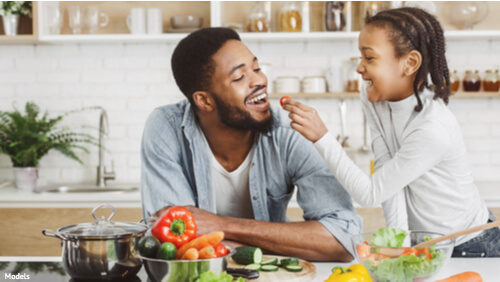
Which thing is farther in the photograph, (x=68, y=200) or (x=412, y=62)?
(x=68, y=200)

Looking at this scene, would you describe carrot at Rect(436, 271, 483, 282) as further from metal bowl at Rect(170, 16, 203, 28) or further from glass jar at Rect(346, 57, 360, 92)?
metal bowl at Rect(170, 16, 203, 28)

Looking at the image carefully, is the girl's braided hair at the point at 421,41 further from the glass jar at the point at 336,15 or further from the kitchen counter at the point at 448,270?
the glass jar at the point at 336,15

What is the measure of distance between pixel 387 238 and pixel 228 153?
3.11ft

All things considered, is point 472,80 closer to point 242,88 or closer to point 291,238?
point 242,88

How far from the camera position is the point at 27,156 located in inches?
148

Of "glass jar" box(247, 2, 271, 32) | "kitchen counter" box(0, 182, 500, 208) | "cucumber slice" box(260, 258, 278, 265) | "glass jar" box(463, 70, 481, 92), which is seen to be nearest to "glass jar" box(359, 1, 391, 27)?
"glass jar" box(247, 2, 271, 32)

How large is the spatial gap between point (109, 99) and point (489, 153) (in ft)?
8.37

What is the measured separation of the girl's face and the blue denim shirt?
0.32m

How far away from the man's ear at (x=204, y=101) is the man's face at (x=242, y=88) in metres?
0.08

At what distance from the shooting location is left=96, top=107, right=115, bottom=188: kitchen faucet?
3.95m

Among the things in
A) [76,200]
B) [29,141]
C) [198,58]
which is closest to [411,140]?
[198,58]

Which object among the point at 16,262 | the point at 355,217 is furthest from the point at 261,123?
the point at 16,262

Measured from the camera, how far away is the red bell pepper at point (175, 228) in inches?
60.5

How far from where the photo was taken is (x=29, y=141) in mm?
3830
